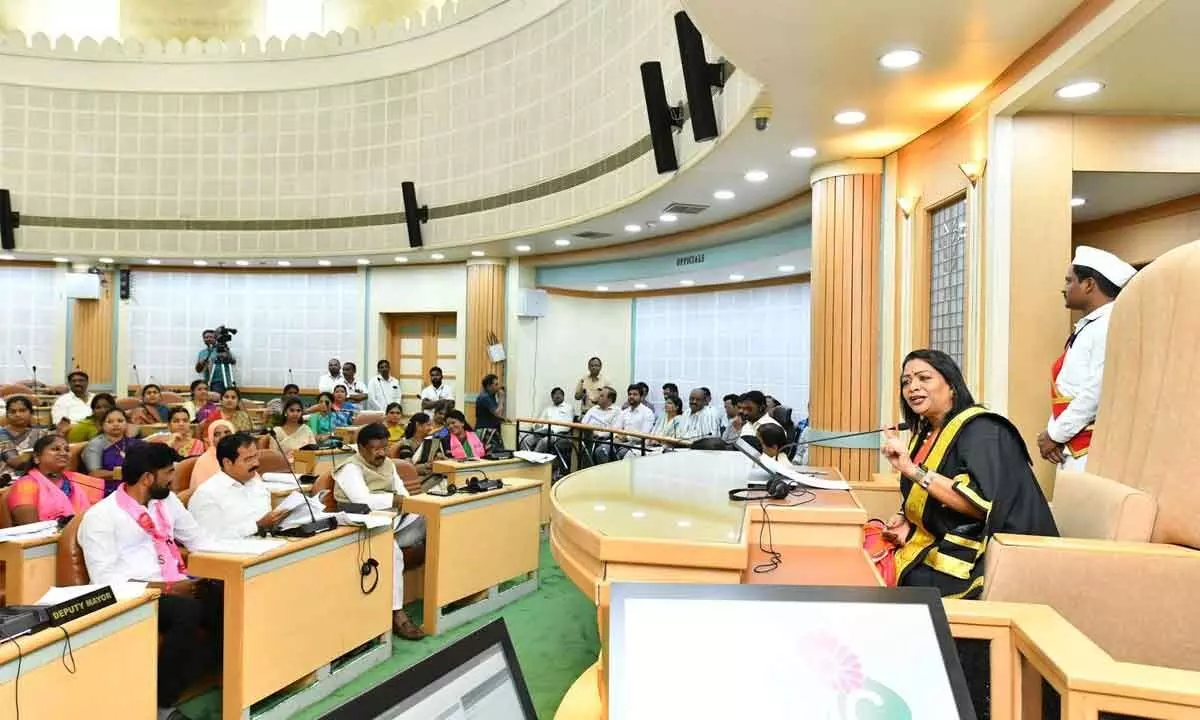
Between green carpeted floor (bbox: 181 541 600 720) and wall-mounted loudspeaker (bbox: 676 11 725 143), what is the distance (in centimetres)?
299

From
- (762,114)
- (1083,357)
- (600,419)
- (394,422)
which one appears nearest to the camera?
(1083,357)

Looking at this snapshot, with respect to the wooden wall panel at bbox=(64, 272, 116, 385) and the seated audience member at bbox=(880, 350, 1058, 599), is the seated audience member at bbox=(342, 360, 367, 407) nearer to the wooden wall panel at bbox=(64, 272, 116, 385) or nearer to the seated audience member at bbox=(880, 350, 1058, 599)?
the wooden wall panel at bbox=(64, 272, 116, 385)

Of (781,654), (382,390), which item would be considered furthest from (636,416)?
(781,654)

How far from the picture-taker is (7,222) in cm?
→ 1085

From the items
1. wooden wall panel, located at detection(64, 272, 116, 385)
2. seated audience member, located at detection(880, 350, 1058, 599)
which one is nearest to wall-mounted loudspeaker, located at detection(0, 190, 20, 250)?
wooden wall panel, located at detection(64, 272, 116, 385)

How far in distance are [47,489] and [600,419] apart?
21.6 ft

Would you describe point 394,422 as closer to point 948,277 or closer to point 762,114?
point 762,114

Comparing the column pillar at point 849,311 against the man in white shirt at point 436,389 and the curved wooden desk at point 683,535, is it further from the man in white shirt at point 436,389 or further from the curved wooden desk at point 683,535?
the man in white shirt at point 436,389

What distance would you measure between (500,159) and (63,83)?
687cm

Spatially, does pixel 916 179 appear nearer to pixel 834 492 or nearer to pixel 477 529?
pixel 834 492

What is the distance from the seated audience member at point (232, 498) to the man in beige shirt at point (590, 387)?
23.4 ft

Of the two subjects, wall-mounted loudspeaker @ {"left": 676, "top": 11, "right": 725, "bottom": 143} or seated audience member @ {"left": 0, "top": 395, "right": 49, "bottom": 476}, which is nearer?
wall-mounted loudspeaker @ {"left": 676, "top": 11, "right": 725, "bottom": 143}

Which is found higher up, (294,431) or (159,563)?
(294,431)

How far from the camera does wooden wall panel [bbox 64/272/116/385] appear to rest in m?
11.8
